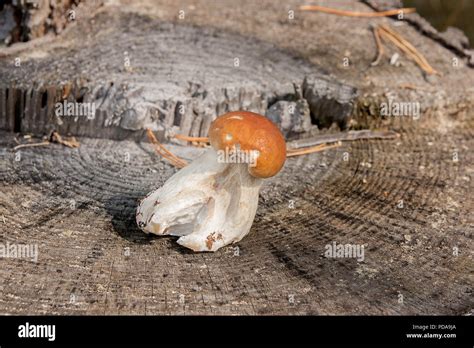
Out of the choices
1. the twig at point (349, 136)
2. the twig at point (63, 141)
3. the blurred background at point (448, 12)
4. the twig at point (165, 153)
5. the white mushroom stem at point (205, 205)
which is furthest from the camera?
the blurred background at point (448, 12)

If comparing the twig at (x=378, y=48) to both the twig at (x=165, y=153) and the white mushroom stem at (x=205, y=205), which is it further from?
the white mushroom stem at (x=205, y=205)

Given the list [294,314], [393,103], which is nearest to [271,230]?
[294,314]

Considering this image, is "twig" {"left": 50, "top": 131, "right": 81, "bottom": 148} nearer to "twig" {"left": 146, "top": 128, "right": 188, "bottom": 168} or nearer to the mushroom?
"twig" {"left": 146, "top": 128, "right": 188, "bottom": 168}

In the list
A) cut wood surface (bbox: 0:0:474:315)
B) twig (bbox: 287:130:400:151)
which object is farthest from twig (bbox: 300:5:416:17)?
twig (bbox: 287:130:400:151)

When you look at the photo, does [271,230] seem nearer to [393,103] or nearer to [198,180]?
[198,180]

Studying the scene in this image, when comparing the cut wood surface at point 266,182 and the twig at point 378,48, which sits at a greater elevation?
the twig at point 378,48

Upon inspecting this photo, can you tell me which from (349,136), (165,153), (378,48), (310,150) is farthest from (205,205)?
(378,48)

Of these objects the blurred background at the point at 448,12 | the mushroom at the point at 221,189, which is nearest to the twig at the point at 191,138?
the mushroom at the point at 221,189
